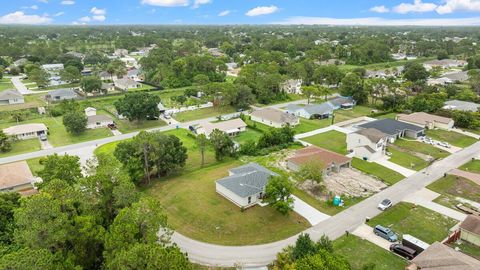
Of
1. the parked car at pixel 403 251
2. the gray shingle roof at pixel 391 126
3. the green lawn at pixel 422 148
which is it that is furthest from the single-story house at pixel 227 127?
the parked car at pixel 403 251

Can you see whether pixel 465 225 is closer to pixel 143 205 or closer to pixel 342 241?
pixel 342 241

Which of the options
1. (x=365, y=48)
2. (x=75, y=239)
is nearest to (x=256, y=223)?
(x=75, y=239)

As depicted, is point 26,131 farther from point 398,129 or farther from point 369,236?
point 398,129

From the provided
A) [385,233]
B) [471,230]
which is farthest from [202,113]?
[471,230]

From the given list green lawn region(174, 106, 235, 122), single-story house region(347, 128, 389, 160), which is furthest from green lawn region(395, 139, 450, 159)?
green lawn region(174, 106, 235, 122)

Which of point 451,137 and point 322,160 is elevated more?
point 322,160

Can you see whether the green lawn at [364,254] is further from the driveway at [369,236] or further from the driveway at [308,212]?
the driveway at [308,212]

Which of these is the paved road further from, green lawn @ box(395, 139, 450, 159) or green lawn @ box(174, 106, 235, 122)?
green lawn @ box(174, 106, 235, 122)
